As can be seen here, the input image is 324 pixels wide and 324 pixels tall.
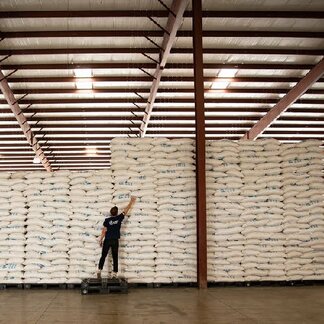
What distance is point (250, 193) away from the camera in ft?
23.5

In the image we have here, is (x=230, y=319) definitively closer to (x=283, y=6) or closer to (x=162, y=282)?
(x=162, y=282)

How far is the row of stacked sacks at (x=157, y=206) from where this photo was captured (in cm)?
686

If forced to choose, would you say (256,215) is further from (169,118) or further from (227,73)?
(169,118)

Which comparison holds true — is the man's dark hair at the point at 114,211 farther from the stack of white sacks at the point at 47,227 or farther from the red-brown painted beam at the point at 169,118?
the red-brown painted beam at the point at 169,118

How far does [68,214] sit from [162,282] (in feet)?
6.61

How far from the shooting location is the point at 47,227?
6.93m

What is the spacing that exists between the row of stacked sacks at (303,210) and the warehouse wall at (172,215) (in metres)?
0.02

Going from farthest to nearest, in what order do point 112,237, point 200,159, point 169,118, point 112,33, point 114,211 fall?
point 169,118 → point 112,33 → point 200,159 → point 114,211 → point 112,237

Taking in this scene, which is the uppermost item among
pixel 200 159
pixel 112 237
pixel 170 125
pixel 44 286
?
pixel 170 125

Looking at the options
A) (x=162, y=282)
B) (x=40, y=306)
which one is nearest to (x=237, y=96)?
(x=162, y=282)

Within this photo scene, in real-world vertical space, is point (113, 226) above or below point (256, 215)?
below

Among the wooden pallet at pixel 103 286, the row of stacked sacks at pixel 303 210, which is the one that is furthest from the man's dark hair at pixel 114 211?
the row of stacked sacks at pixel 303 210

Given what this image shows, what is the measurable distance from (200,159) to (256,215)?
1.45 m

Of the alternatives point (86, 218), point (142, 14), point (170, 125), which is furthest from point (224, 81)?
point (86, 218)
